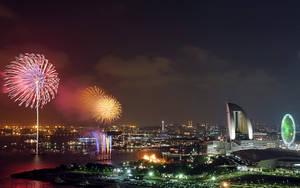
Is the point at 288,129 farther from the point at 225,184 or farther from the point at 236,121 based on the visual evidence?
the point at 225,184

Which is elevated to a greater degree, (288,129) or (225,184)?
(288,129)

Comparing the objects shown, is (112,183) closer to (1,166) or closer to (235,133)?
(1,166)

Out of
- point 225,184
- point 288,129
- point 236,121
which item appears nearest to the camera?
point 225,184

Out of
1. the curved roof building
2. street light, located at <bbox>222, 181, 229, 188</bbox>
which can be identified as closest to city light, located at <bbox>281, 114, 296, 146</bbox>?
the curved roof building

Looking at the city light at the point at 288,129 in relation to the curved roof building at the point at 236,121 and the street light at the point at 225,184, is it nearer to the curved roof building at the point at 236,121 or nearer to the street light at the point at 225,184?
the curved roof building at the point at 236,121

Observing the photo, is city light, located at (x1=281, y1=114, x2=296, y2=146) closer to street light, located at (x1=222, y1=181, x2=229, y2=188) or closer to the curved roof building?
the curved roof building

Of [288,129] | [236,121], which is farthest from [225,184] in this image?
[236,121]

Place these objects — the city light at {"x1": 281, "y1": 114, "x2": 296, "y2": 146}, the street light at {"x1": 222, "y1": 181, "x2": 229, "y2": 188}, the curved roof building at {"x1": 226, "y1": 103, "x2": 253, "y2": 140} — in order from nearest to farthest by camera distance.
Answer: the street light at {"x1": 222, "y1": 181, "x2": 229, "y2": 188}, the city light at {"x1": 281, "y1": 114, "x2": 296, "y2": 146}, the curved roof building at {"x1": 226, "y1": 103, "x2": 253, "y2": 140}

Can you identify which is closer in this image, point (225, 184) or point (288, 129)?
point (225, 184)

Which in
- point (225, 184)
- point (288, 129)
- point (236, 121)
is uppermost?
point (236, 121)
